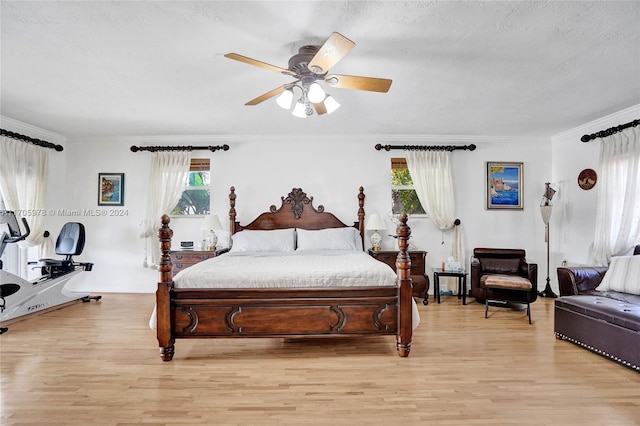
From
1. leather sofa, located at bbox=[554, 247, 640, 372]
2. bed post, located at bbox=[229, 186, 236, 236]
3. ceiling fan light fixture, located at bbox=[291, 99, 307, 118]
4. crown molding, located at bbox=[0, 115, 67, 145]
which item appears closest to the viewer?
leather sofa, located at bbox=[554, 247, 640, 372]

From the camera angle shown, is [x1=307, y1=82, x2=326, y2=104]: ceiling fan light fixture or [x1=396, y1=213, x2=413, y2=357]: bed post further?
[x1=396, y1=213, x2=413, y2=357]: bed post

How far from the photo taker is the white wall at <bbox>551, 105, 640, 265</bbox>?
4.54m

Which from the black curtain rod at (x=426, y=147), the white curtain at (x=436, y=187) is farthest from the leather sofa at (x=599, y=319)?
the black curtain rod at (x=426, y=147)

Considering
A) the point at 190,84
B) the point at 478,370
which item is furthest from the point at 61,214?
the point at 478,370

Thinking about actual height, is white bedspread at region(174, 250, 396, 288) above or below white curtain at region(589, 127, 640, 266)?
below

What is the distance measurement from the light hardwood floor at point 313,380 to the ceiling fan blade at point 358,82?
2.24 meters

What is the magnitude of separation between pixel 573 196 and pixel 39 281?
7636 mm

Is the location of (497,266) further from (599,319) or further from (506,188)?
(599,319)

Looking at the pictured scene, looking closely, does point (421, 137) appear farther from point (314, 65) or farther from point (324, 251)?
point (314, 65)

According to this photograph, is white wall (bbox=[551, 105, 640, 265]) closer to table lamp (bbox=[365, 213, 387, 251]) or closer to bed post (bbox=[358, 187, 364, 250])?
table lamp (bbox=[365, 213, 387, 251])

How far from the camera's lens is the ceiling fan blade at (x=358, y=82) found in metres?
2.37

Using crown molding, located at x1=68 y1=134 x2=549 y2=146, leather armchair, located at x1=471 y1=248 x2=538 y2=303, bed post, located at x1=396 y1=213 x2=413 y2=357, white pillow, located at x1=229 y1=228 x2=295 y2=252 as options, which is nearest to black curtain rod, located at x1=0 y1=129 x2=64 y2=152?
crown molding, located at x1=68 y1=134 x2=549 y2=146

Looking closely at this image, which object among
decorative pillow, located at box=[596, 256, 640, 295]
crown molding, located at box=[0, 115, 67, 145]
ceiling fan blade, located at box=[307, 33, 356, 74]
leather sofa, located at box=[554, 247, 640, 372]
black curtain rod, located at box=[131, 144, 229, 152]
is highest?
crown molding, located at box=[0, 115, 67, 145]

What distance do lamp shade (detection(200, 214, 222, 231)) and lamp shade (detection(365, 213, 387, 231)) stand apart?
2.29 meters
